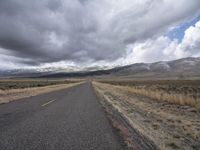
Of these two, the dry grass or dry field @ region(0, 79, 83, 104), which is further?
dry field @ region(0, 79, 83, 104)

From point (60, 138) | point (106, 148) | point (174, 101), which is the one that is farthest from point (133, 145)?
point (174, 101)

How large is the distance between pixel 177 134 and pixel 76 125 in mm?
3744

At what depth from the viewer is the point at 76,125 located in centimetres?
796

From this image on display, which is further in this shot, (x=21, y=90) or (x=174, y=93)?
(x=21, y=90)

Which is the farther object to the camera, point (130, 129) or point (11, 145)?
point (130, 129)

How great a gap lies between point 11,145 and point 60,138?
4.39 ft

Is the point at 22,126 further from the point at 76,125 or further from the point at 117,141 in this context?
the point at 117,141

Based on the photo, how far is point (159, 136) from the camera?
7145 millimetres

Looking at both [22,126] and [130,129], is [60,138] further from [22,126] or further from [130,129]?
[130,129]

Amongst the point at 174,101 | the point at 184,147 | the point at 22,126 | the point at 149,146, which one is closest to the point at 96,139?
the point at 149,146

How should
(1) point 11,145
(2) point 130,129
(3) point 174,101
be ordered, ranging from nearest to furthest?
(1) point 11,145
(2) point 130,129
(3) point 174,101

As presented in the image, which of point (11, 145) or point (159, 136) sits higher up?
point (11, 145)

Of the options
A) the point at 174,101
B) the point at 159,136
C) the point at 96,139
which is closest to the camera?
the point at 96,139

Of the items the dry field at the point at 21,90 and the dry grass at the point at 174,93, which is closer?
the dry grass at the point at 174,93
